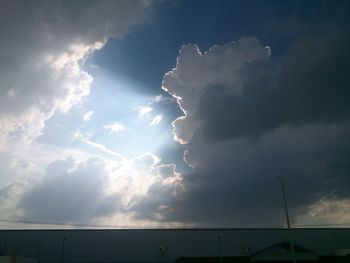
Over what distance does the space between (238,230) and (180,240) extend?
44.1ft

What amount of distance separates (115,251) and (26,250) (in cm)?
1802

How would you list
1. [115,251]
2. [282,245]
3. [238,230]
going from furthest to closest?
1. [238,230]
2. [115,251]
3. [282,245]

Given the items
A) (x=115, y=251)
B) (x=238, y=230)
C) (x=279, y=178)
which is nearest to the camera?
(x=279, y=178)

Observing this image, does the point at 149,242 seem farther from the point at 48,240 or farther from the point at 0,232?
the point at 0,232

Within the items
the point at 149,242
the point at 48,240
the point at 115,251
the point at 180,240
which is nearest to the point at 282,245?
the point at 180,240

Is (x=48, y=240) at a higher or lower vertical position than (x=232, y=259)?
higher

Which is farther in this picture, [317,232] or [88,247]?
[317,232]

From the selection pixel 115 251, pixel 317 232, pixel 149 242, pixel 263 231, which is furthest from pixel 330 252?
pixel 115 251

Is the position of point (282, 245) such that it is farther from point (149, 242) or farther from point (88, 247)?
point (88, 247)

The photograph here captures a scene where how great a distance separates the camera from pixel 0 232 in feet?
285

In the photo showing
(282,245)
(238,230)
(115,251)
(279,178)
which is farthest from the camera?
(238,230)

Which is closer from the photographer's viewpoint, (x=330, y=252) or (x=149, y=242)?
(x=149, y=242)

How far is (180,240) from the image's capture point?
3401 inches

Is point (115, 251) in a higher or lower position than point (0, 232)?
lower
